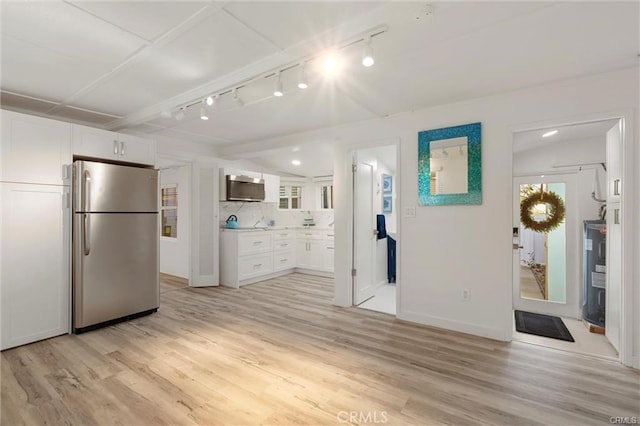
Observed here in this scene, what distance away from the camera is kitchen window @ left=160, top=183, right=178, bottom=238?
591 cm

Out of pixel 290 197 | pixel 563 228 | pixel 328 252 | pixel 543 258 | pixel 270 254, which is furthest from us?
pixel 290 197

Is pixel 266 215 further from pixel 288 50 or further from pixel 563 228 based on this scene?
pixel 563 228

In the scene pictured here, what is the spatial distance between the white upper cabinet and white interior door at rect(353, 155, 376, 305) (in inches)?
129

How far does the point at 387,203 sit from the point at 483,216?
2.74 metres

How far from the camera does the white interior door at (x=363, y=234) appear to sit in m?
3.97

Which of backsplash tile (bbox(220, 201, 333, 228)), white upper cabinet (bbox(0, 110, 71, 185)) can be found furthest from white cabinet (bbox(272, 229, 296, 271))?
white upper cabinet (bbox(0, 110, 71, 185))

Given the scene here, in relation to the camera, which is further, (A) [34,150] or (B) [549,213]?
(B) [549,213]

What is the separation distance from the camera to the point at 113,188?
324 centimetres

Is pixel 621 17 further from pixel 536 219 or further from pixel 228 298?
pixel 228 298

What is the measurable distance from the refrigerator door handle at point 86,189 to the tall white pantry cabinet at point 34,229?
175mm

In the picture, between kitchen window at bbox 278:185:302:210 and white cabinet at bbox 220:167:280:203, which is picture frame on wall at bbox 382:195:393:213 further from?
white cabinet at bbox 220:167:280:203

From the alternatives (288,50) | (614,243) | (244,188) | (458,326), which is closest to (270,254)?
(244,188)

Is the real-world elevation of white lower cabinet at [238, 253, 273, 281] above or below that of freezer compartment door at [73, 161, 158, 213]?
below

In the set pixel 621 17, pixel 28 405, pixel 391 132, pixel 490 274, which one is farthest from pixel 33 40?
pixel 490 274
